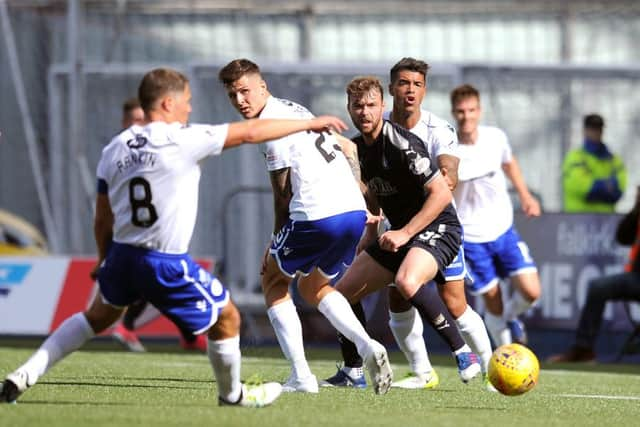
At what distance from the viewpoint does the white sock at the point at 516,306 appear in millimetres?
14258

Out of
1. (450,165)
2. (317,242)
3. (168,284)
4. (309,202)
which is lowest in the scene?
(317,242)

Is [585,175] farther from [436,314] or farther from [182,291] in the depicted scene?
[182,291]

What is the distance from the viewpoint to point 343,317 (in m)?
10.2

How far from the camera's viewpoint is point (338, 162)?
34.3 ft

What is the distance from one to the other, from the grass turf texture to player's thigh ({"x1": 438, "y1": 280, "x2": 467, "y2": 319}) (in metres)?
0.56

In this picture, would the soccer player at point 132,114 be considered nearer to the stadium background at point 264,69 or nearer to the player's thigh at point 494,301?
the stadium background at point 264,69

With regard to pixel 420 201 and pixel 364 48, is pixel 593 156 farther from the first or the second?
pixel 420 201

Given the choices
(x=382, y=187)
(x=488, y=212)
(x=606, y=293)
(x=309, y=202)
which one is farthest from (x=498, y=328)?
(x=309, y=202)

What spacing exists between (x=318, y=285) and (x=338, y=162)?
790 millimetres

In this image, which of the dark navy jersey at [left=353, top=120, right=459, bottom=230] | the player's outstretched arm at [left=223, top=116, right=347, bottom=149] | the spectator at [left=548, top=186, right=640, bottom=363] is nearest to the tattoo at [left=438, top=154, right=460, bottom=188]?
the dark navy jersey at [left=353, top=120, right=459, bottom=230]

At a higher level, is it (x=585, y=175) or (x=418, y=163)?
(x=418, y=163)

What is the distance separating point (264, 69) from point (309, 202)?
840 centimetres

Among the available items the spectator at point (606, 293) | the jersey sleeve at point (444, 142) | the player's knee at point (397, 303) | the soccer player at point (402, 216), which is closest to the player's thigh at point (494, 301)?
the spectator at point (606, 293)

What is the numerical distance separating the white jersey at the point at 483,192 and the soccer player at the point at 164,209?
5169mm
